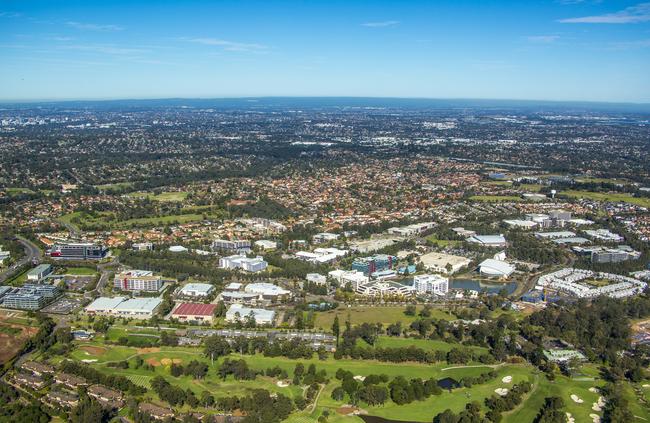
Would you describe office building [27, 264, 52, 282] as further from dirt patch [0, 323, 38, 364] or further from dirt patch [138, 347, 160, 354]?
dirt patch [138, 347, 160, 354]

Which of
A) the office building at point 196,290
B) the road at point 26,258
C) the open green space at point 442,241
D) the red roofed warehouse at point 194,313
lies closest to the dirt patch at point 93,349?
the red roofed warehouse at point 194,313

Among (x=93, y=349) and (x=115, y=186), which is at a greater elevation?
(x=115, y=186)

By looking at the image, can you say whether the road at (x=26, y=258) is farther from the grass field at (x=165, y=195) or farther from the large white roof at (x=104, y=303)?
the grass field at (x=165, y=195)

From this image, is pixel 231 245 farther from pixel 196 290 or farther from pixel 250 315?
pixel 250 315

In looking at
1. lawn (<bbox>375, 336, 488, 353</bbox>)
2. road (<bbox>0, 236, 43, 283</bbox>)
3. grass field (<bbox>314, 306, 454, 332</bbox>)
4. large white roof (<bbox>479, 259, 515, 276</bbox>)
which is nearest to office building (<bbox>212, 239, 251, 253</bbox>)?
road (<bbox>0, 236, 43, 283</bbox>)

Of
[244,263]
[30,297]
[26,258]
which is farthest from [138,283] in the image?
[26,258]

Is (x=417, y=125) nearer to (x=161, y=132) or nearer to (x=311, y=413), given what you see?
(x=161, y=132)

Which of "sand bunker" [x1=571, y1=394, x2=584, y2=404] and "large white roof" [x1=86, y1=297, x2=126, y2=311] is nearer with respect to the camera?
"sand bunker" [x1=571, y1=394, x2=584, y2=404]
